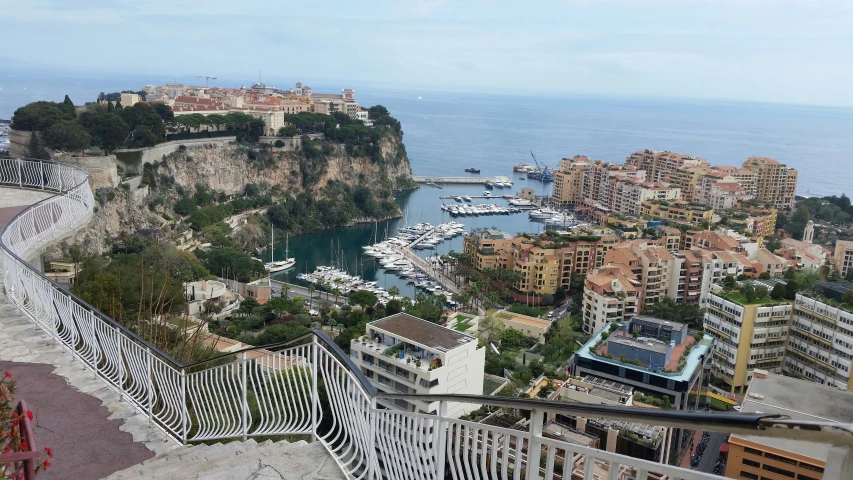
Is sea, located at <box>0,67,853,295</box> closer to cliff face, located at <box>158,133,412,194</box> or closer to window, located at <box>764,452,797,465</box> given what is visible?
cliff face, located at <box>158,133,412,194</box>

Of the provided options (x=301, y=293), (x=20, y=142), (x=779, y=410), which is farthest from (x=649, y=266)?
(x=20, y=142)

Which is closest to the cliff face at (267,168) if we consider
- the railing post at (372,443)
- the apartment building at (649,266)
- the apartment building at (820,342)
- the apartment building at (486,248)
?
the apartment building at (486,248)

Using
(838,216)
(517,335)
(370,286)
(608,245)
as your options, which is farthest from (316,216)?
(838,216)

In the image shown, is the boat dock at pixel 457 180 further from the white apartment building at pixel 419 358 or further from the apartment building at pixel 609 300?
the white apartment building at pixel 419 358

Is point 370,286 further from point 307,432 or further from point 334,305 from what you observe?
point 307,432

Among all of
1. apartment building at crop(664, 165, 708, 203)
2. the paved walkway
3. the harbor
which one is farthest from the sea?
the paved walkway

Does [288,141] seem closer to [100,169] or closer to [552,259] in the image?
[100,169]
